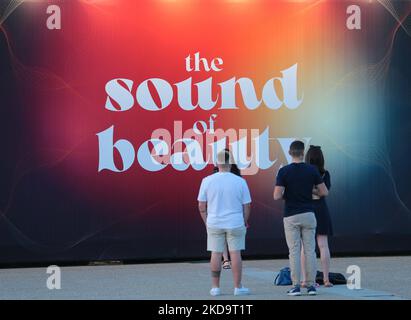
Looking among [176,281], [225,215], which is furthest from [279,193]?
[176,281]

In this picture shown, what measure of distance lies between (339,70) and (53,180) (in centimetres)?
522

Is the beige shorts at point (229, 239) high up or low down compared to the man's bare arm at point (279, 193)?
down

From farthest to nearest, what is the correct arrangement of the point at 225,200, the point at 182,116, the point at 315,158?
the point at 182,116 < the point at 315,158 < the point at 225,200

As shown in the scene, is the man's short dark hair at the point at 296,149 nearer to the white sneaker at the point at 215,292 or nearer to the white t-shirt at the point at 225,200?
the white t-shirt at the point at 225,200

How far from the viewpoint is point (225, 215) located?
13.6 meters

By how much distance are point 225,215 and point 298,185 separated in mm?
964

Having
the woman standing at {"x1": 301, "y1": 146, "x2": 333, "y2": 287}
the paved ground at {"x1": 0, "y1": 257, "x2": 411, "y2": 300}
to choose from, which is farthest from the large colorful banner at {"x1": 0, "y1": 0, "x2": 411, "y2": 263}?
the woman standing at {"x1": 301, "y1": 146, "x2": 333, "y2": 287}

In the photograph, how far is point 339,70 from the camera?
62.6ft

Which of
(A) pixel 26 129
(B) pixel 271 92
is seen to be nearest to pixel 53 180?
(A) pixel 26 129

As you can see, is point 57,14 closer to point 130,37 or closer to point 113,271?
point 130,37

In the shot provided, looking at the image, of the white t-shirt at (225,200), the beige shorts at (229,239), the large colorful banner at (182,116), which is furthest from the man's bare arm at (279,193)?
the large colorful banner at (182,116)

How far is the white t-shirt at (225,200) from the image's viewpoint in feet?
44.5

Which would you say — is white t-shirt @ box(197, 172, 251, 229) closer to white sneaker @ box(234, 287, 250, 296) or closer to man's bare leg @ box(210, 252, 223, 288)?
man's bare leg @ box(210, 252, 223, 288)

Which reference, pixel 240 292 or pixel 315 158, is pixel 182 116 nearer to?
pixel 315 158
